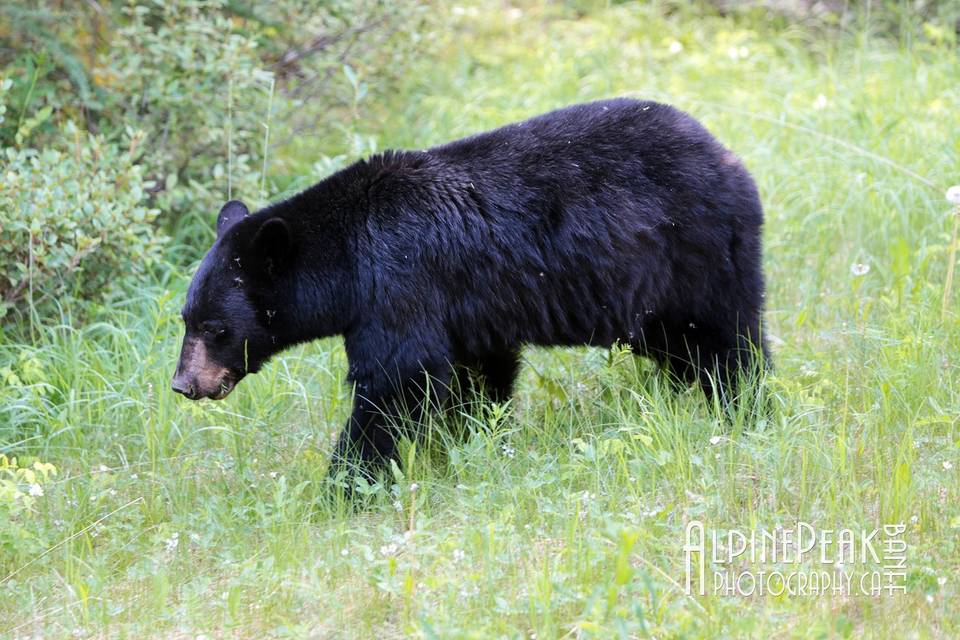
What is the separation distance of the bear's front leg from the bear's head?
45 cm

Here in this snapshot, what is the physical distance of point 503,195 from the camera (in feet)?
14.8

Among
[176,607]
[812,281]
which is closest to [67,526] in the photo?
[176,607]

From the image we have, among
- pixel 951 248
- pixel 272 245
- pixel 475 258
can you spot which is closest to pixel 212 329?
pixel 272 245

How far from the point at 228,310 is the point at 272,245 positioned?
0.33 meters

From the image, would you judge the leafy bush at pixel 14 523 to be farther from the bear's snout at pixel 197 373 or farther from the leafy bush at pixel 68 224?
the leafy bush at pixel 68 224

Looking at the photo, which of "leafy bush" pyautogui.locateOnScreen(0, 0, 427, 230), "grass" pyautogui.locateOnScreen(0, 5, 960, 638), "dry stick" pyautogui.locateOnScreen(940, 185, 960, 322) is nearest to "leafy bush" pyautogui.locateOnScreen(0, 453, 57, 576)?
"grass" pyautogui.locateOnScreen(0, 5, 960, 638)

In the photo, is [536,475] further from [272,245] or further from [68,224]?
[68,224]

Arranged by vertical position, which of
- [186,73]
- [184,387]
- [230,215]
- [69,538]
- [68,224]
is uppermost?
[186,73]

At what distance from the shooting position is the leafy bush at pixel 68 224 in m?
5.47

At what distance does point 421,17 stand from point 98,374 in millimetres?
3864

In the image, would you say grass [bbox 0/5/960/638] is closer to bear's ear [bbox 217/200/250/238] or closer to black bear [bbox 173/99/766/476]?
black bear [bbox 173/99/766/476]

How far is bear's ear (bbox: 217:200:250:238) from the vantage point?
16.0ft

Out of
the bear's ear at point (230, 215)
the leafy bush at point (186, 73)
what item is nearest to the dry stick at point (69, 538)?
the bear's ear at point (230, 215)

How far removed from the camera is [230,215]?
4.93m
